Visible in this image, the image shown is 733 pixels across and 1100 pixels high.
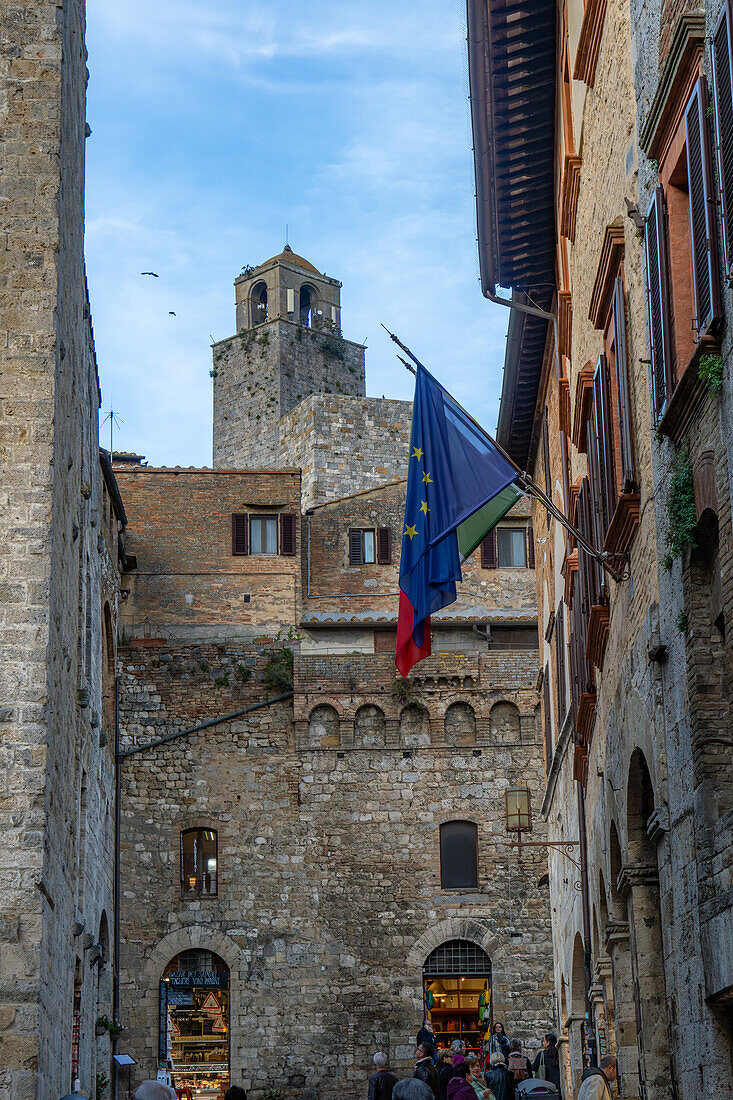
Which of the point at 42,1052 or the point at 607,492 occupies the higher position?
the point at 607,492

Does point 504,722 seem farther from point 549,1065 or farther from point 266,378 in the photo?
point 266,378

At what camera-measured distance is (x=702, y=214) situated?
7.07 meters

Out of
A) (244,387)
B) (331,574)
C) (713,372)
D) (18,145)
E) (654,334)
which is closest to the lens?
(713,372)

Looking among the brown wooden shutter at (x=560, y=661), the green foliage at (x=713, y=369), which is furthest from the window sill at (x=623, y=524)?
the brown wooden shutter at (x=560, y=661)

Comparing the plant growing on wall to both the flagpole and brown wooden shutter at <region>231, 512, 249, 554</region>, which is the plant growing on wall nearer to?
the flagpole

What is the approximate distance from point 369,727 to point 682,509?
65.6 ft

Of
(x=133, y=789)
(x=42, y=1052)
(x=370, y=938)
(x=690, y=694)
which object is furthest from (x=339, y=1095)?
(x=690, y=694)

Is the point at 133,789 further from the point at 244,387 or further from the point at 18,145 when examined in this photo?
the point at 244,387

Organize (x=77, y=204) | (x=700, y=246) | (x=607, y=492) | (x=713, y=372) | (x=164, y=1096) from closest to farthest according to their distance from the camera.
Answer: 1. (x=713, y=372)
2. (x=700, y=246)
3. (x=164, y=1096)
4. (x=607, y=492)
5. (x=77, y=204)

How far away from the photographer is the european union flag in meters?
11.8

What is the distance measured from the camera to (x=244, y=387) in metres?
Result: 53.6

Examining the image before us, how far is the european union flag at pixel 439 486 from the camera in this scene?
38.7 ft

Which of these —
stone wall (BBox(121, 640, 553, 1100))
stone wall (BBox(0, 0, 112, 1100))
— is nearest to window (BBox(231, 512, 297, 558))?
stone wall (BBox(121, 640, 553, 1100))

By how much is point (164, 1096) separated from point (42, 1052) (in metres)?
2.11
